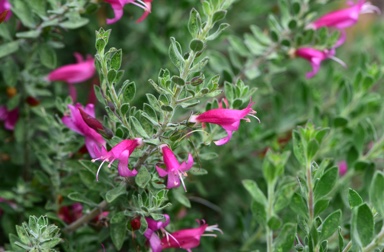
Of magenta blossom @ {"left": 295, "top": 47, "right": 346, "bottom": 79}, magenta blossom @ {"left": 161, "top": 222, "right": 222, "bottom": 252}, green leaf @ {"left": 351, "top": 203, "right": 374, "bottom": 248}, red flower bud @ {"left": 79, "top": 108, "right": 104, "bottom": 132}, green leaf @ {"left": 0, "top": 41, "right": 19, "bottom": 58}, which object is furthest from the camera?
magenta blossom @ {"left": 295, "top": 47, "right": 346, "bottom": 79}

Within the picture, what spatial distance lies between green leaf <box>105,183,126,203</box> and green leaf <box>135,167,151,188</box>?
0.20 feet

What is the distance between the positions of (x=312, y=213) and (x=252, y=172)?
2.01 feet

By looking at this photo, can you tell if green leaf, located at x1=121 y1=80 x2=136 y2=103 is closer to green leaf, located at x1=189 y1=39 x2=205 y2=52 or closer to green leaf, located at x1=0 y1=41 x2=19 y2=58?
green leaf, located at x1=189 y1=39 x2=205 y2=52

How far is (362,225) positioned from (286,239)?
0.66 ft

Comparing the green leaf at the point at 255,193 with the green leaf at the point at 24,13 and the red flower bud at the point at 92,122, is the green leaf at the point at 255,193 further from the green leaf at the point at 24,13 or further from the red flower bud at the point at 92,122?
the green leaf at the point at 24,13

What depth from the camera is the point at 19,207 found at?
4.22 feet

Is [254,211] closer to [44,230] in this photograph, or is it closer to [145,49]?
[44,230]

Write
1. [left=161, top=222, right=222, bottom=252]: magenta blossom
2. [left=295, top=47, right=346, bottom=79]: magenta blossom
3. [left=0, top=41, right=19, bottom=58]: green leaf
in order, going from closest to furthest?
[left=161, top=222, right=222, bottom=252]: magenta blossom → [left=0, top=41, right=19, bottom=58]: green leaf → [left=295, top=47, right=346, bottom=79]: magenta blossom

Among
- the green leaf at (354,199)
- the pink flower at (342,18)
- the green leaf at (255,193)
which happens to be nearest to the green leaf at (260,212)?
A: the green leaf at (255,193)

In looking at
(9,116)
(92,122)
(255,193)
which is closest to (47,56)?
(9,116)

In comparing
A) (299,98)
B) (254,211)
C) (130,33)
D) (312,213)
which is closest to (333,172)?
(312,213)

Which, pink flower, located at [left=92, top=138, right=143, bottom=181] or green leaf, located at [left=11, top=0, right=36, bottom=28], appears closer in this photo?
pink flower, located at [left=92, top=138, right=143, bottom=181]

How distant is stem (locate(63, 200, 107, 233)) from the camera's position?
110 cm

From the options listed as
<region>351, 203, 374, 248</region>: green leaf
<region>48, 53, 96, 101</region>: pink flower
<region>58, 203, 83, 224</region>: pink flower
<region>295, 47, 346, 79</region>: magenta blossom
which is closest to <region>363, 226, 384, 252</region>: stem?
<region>351, 203, 374, 248</region>: green leaf
